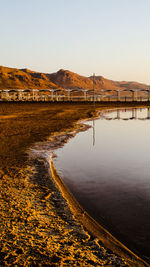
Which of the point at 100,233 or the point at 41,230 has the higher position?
the point at 41,230

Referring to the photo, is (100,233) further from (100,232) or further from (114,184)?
(114,184)

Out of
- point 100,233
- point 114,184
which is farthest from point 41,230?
point 114,184

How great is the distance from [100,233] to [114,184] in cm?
282

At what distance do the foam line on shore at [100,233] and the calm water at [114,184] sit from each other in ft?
0.54

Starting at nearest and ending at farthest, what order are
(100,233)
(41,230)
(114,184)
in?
(41,230)
(100,233)
(114,184)

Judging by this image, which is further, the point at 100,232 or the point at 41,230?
the point at 100,232

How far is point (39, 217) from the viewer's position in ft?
15.7

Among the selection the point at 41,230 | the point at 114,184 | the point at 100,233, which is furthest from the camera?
the point at 114,184

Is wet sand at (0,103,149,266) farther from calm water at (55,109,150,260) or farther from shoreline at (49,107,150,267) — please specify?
calm water at (55,109,150,260)

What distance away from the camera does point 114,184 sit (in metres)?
7.19

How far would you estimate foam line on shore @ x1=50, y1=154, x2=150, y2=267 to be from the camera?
376 centimetres

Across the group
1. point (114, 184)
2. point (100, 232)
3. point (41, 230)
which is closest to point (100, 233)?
point (100, 232)

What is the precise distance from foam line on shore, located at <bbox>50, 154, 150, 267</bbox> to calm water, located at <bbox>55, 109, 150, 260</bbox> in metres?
0.17

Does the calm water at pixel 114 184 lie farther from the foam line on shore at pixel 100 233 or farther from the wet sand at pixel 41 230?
the wet sand at pixel 41 230
